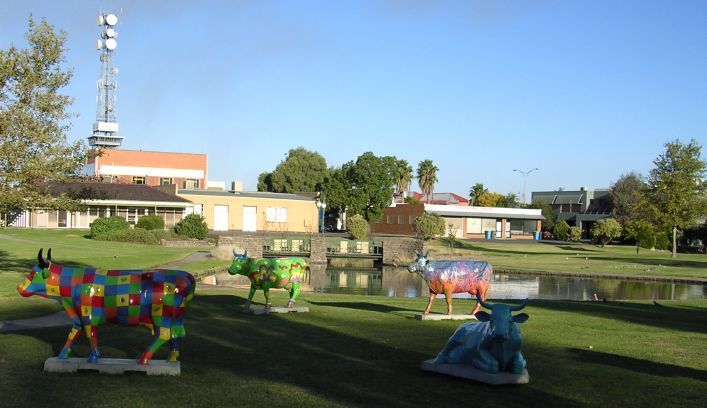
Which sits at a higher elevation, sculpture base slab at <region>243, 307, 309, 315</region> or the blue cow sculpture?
the blue cow sculpture

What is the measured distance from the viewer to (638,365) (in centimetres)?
1266

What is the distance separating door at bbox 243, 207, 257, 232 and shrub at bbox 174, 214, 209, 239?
19.0 meters

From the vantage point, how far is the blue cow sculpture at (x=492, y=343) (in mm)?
10477

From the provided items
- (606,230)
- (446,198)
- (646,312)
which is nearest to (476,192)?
(446,198)

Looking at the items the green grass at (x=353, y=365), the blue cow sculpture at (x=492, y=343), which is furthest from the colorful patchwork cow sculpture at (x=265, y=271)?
the blue cow sculpture at (x=492, y=343)

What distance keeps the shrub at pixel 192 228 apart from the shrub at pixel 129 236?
13.8 ft

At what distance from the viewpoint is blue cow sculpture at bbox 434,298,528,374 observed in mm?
10477

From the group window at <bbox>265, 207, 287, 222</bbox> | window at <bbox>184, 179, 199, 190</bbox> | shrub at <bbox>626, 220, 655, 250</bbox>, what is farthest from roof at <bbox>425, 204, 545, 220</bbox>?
window at <bbox>184, 179, 199, 190</bbox>

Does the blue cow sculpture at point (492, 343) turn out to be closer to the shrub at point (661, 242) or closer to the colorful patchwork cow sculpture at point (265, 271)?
the colorful patchwork cow sculpture at point (265, 271)

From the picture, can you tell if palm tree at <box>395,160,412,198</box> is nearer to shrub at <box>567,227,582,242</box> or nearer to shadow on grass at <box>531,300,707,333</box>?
shrub at <box>567,227,582,242</box>

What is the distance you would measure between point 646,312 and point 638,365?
10644 millimetres

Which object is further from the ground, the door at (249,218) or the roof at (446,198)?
the roof at (446,198)

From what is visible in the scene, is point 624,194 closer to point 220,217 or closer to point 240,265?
point 220,217

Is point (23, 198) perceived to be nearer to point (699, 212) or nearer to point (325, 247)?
point (325, 247)
